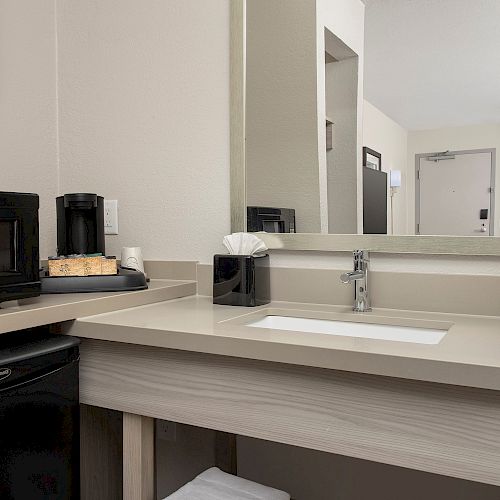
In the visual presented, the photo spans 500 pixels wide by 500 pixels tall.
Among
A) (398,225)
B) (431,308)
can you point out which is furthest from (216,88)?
(431,308)

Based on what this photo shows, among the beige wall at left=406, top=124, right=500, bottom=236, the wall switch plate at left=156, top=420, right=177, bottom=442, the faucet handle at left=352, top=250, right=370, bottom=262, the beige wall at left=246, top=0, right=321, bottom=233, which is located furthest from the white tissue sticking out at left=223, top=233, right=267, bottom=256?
the wall switch plate at left=156, top=420, right=177, bottom=442

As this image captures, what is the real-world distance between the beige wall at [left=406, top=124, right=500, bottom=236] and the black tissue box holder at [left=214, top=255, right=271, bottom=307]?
0.43 m

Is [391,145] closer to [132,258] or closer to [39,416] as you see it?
[132,258]

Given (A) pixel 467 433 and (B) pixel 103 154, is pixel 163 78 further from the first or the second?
(A) pixel 467 433

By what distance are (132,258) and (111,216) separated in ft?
0.80

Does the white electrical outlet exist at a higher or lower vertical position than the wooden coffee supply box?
higher

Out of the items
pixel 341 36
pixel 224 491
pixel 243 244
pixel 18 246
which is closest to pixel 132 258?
pixel 243 244

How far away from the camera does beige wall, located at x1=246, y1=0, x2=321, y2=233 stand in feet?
5.16

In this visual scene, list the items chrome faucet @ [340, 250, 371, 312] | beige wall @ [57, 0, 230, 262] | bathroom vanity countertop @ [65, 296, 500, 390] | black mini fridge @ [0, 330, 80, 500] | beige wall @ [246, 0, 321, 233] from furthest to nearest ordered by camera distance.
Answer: beige wall @ [57, 0, 230, 262] < beige wall @ [246, 0, 321, 233] < chrome faucet @ [340, 250, 371, 312] < black mini fridge @ [0, 330, 80, 500] < bathroom vanity countertop @ [65, 296, 500, 390]

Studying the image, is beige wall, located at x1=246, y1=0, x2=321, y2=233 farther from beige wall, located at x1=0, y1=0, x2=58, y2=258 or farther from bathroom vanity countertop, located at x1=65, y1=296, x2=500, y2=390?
beige wall, located at x1=0, y1=0, x2=58, y2=258

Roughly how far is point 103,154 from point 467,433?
57.6 inches

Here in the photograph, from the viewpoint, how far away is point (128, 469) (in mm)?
1249

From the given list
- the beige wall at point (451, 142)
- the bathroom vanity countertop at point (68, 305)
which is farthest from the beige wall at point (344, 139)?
the bathroom vanity countertop at point (68, 305)

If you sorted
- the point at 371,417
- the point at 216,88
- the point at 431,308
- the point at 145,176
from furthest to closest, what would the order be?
the point at 145,176 → the point at 216,88 → the point at 431,308 → the point at 371,417
